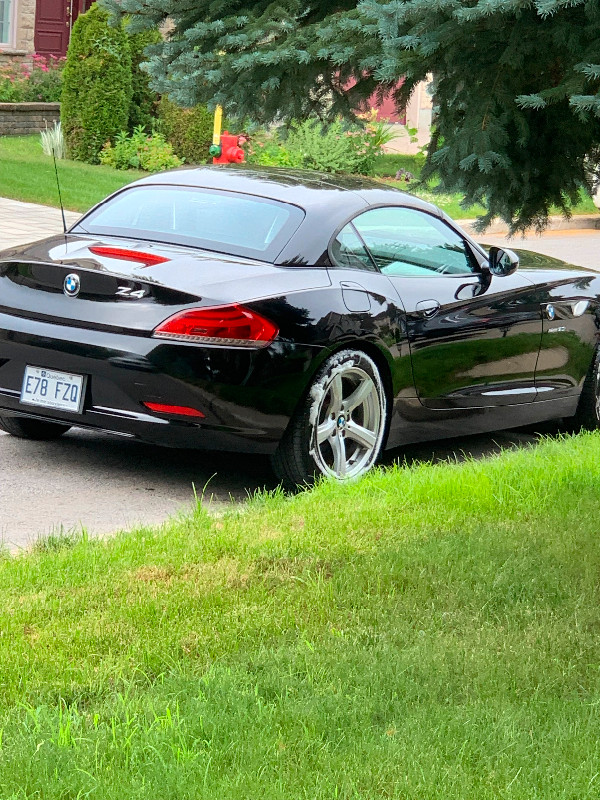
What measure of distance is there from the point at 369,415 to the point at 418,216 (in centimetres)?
124

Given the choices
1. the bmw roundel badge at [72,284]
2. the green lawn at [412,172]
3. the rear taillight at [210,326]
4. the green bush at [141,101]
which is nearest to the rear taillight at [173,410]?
the rear taillight at [210,326]

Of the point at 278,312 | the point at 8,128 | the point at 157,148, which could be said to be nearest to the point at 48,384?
the point at 278,312

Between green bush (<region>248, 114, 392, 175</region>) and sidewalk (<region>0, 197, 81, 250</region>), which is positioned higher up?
green bush (<region>248, 114, 392, 175</region>)

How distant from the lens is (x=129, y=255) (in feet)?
19.2

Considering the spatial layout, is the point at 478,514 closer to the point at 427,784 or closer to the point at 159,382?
the point at 159,382

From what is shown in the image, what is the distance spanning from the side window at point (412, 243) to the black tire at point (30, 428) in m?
1.81

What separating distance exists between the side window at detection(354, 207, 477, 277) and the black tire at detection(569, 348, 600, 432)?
1.13m

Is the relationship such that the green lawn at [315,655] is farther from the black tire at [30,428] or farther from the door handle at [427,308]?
the black tire at [30,428]

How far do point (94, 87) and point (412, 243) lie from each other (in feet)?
53.8

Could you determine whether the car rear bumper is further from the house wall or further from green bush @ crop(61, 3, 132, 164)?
the house wall

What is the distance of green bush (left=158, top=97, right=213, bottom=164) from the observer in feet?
75.0

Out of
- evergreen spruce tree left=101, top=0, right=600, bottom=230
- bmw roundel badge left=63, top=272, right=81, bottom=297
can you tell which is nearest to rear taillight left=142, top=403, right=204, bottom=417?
bmw roundel badge left=63, top=272, right=81, bottom=297

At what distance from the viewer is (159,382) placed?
5562 millimetres

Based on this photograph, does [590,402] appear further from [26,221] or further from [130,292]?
[26,221]
